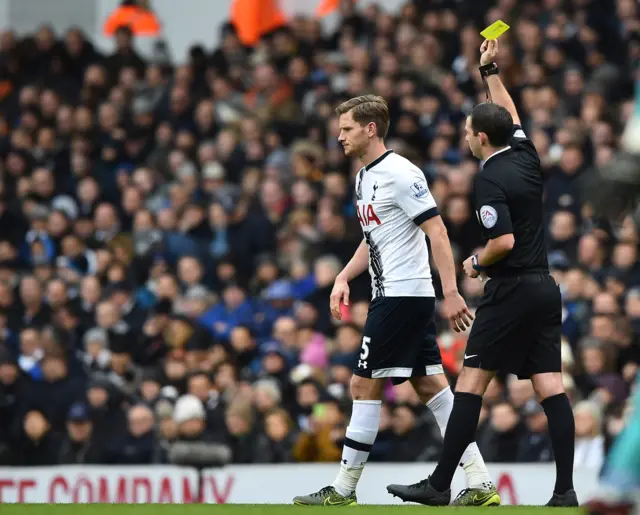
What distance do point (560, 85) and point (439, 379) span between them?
7.03 m

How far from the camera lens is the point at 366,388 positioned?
Answer: 7.93m

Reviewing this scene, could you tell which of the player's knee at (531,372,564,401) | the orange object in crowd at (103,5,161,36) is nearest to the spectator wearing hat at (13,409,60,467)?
the player's knee at (531,372,564,401)

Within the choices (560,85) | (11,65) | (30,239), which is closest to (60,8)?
(11,65)

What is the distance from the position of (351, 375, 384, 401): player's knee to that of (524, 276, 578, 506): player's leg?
787 mm

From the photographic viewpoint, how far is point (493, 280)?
298 inches

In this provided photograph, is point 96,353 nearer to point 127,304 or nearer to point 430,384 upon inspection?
point 127,304

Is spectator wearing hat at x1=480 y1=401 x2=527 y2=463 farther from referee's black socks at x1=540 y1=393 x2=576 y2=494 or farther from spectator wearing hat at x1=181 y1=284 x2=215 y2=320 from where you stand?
spectator wearing hat at x1=181 y1=284 x2=215 y2=320

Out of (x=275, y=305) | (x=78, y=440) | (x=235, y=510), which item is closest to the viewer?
(x=235, y=510)

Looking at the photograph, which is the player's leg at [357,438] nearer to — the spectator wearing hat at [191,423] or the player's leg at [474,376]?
the player's leg at [474,376]

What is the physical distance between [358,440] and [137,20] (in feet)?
42.3

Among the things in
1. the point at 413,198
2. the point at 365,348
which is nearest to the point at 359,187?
the point at 413,198

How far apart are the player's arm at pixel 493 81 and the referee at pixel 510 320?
1.07ft

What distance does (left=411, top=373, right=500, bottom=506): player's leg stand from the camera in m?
7.69

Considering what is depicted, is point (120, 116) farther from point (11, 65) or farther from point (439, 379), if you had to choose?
point (439, 379)
